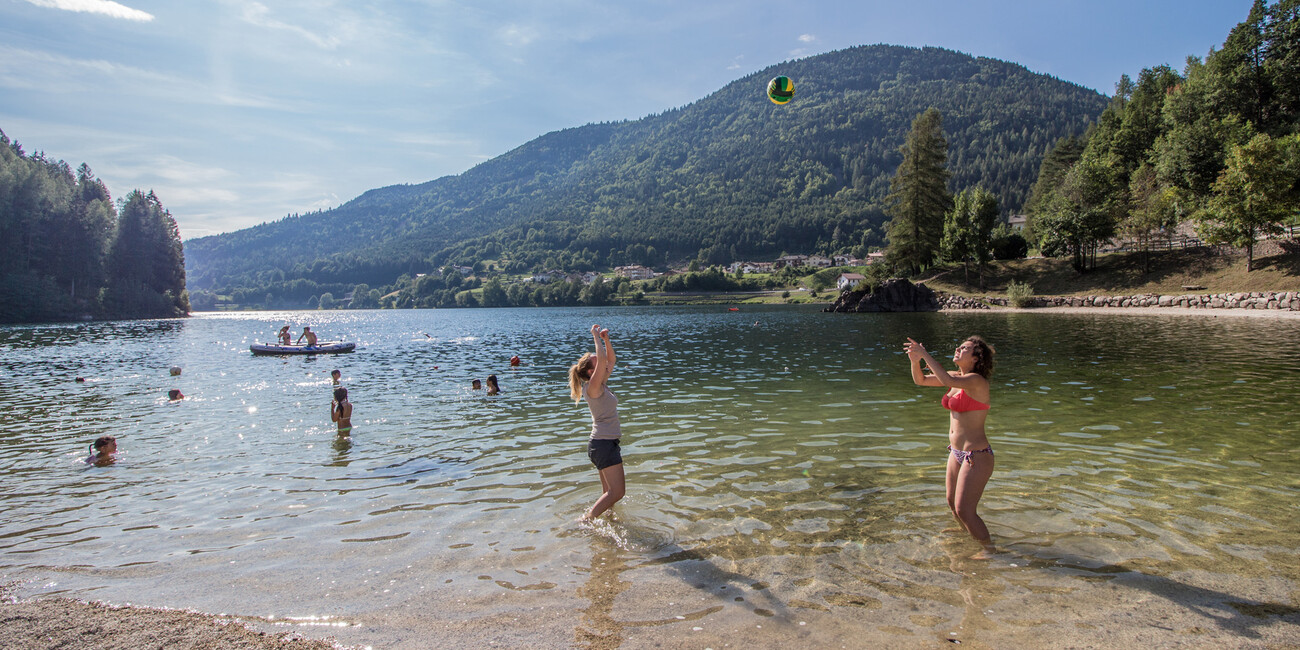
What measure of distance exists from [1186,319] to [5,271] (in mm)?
138989

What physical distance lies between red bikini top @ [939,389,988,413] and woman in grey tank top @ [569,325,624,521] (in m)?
3.87

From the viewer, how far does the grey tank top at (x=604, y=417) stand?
779 cm

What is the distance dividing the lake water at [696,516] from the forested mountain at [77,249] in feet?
333

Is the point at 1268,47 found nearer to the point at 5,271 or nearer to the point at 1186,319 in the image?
the point at 1186,319

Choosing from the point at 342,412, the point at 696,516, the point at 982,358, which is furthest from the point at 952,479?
the point at 342,412

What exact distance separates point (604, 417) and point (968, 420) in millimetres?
4241

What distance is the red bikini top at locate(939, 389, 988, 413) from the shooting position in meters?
6.44

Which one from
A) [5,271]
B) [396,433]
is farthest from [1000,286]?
[5,271]

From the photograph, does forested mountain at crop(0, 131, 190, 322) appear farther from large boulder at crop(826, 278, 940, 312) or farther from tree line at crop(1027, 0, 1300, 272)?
tree line at crop(1027, 0, 1300, 272)

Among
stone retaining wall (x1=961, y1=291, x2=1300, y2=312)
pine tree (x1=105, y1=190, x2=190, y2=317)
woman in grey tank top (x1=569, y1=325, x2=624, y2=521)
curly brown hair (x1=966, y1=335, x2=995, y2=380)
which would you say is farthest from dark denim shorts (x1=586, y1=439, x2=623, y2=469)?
→ pine tree (x1=105, y1=190, x2=190, y2=317)

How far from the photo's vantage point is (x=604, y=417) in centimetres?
781

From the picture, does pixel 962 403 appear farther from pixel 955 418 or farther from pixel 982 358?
pixel 982 358

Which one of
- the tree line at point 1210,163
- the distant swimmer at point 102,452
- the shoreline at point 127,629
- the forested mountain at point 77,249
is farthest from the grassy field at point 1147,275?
the forested mountain at point 77,249

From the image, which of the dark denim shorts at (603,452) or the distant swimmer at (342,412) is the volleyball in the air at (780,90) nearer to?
the distant swimmer at (342,412)
